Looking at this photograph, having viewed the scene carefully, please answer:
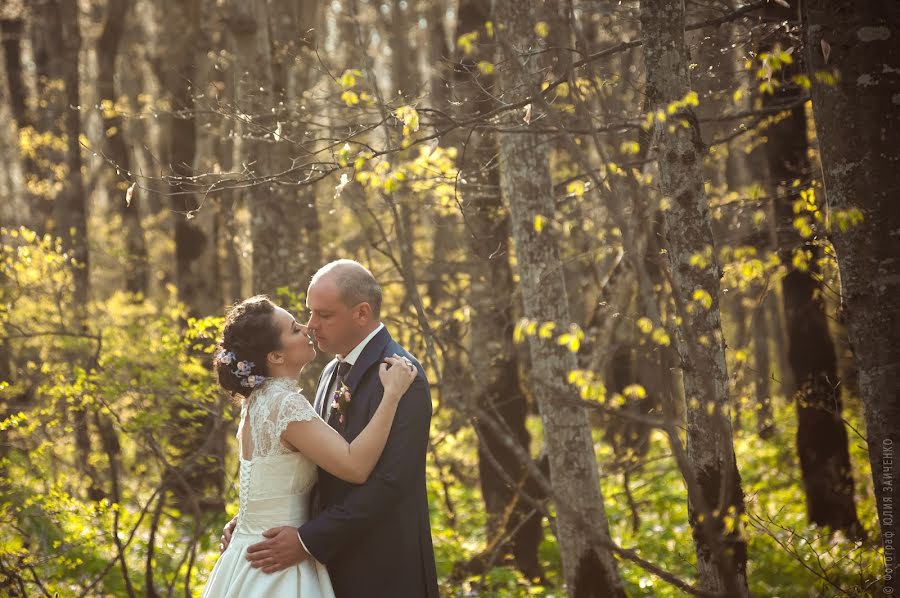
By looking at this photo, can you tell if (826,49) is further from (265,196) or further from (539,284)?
(265,196)

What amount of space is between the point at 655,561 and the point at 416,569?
17.2 feet

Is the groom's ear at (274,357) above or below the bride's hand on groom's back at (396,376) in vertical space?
above

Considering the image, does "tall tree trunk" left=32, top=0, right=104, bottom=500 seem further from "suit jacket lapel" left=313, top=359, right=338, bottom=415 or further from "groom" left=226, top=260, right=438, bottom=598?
"groom" left=226, top=260, right=438, bottom=598

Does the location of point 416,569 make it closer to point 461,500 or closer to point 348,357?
point 348,357

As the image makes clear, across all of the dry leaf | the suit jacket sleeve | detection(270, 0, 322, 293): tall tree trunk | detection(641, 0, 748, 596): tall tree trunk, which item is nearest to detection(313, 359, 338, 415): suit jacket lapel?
the suit jacket sleeve

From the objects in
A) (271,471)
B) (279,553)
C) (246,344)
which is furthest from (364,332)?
(279,553)

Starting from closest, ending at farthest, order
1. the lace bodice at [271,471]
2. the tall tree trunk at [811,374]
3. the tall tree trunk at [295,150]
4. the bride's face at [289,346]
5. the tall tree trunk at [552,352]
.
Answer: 1. the lace bodice at [271,471]
2. the bride's face at [289,346]
3. the tall tree trunk at [552,352]
4. the tall tree trunk at [295,150]
5. the tall tree trunk at [811,374]

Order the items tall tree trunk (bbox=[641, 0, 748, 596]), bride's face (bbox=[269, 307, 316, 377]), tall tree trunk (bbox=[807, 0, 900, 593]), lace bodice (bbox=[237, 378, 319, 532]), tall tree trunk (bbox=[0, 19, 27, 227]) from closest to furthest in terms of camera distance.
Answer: tall tree trunk (bbox=[807, 0, 900, 593])
lace bodice (bbox=[237, 378, 319, 532])
bride's face (bbox=[269, 307, 316, 377])
tall tree trunk (bbox=[641, 0, 748, 596])
tall tree trunk (bbox=[0, 19, 27, 227])

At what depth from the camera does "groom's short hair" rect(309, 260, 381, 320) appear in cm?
409

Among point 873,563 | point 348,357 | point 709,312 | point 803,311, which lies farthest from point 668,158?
point 803,311

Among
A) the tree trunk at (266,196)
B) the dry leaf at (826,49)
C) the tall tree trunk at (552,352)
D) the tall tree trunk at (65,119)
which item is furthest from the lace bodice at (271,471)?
the tall tree trunk at (65,119)

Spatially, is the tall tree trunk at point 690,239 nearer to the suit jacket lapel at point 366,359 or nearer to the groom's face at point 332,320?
the suit jacket lapel at point 366,359

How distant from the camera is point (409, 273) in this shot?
21.2ft

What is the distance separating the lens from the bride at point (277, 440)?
3789 millimetres
